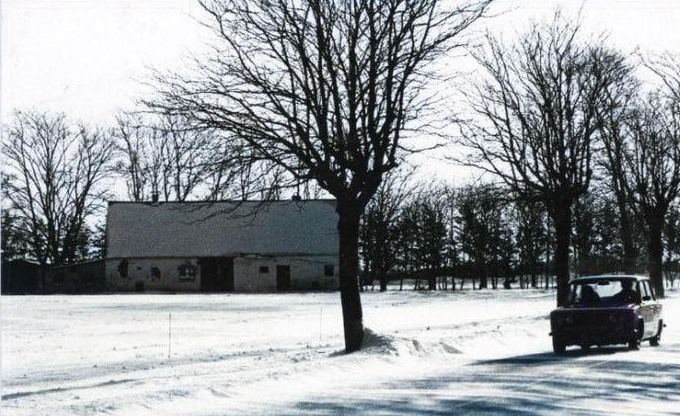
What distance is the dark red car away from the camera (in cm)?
1844

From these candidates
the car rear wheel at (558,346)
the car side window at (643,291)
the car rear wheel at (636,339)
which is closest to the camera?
the car rear wheel at (636,339)

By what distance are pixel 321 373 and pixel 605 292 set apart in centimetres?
812

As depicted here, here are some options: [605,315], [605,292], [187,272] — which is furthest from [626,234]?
[605,315]

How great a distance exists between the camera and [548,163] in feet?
110

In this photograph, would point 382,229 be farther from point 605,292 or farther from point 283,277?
point 605,292

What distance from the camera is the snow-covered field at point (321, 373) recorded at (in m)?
11.0

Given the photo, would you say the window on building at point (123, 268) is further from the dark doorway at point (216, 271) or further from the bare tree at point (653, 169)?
the bare tree at point (653, 169)

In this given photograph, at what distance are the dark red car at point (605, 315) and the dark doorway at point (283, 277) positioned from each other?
54.8m

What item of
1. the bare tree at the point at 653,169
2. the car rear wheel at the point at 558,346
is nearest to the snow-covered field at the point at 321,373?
the car rear wheel at the point at 558,346

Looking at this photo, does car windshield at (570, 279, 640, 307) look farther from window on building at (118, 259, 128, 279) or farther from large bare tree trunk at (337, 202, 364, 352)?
window on building at (118, 259, 128, 279)

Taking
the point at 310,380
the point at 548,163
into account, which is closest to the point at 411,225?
the point at 548,163

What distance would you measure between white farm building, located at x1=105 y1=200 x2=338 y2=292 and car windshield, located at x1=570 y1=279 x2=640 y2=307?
2123 inches

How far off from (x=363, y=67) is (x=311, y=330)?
37.4ft

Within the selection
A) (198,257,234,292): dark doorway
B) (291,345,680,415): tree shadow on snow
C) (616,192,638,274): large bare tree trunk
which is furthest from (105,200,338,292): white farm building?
(291,345,680,415): tree shadow on snow
